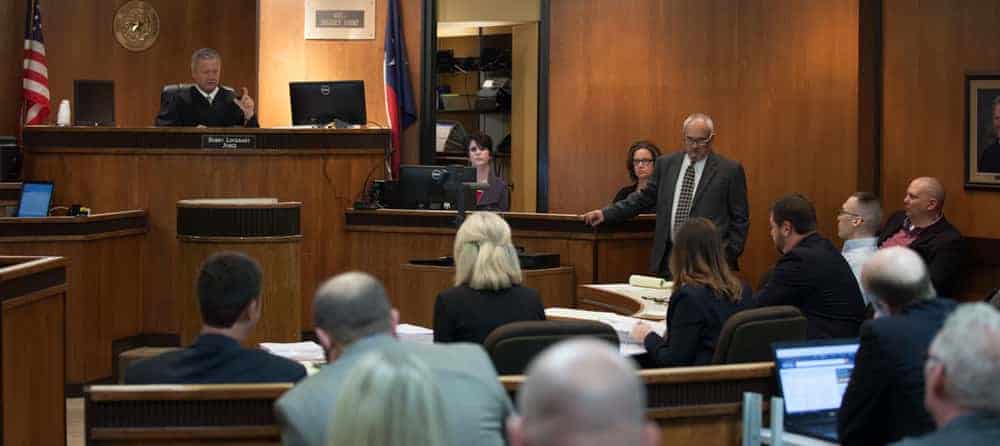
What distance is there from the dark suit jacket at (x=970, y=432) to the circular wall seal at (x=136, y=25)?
9.87 m

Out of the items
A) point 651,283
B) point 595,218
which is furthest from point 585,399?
point 595,218

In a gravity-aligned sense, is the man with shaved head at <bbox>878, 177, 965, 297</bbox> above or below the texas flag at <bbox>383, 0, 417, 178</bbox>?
below

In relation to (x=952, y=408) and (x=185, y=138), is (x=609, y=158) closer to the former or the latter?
A: (x=185, y=138)

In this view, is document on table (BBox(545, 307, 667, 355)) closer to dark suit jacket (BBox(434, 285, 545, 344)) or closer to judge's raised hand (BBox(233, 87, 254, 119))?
dark suit jacket (BBox(434, 285, 545, 344))

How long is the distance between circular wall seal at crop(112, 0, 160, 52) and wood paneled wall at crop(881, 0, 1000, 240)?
5868 millimetres

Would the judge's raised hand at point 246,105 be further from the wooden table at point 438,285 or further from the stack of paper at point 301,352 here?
the stack of paper at point 301,352

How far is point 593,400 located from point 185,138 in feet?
24.9

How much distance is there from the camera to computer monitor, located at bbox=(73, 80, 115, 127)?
951cm

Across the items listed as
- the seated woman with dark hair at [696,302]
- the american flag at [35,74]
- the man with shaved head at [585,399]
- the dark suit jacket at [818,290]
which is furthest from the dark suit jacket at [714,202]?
the man with shaved head at [585,399]

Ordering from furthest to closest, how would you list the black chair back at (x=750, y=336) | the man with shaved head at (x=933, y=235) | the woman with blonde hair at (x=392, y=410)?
the man with shaved head at (x=933, y=235), the black chair back at (x=750, y=336), the woman with blonde hair at (x=392, y=410)

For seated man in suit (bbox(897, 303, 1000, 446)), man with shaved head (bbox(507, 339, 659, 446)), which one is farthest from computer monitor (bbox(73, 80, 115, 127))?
man with shaved head (bbox(507, 339, 659, 446))

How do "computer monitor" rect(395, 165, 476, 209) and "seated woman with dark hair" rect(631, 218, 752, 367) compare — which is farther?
"computer monitor" rect(395, 165, 476, 209)

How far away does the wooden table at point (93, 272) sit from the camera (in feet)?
27.6

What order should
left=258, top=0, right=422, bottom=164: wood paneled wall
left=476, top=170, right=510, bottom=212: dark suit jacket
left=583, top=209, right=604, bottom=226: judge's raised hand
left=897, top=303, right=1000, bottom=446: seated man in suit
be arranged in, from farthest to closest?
left=258, top=0, right=422, bottom=164: wood paneled wall → left=476, top=170, right=510, bottom=212: dark suit jacket → left=583, top=209, right=604, bottom=226: judge's raised hand → left=897, top=303, right=1000, bottom=446: seated man in suit
